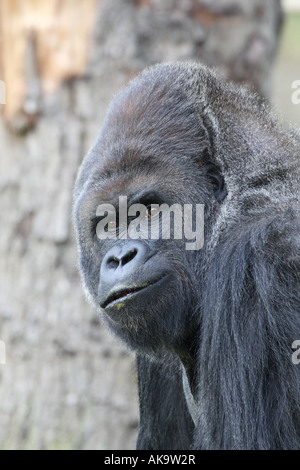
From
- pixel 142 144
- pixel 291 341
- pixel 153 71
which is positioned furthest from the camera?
pixel 153 71

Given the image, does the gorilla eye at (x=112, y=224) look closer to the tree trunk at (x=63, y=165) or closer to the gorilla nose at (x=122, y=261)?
the gorilla nose at (x=122, y=261)

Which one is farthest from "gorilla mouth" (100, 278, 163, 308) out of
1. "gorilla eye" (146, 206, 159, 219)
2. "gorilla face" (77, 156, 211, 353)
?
"gorilla eye" (146, 206, 159, 219)

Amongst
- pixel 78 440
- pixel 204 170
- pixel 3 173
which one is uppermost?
pixel 3 173

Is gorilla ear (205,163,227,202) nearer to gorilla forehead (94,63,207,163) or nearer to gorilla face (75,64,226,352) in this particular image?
gorilla face (75,64,226,352)

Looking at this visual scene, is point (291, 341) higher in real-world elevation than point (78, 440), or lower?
higher

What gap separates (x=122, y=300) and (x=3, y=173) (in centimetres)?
313

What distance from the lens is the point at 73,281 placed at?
6.09m

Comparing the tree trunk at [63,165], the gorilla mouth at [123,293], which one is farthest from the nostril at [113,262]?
the tree trunk at [63,165]

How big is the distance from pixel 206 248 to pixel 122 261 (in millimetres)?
401

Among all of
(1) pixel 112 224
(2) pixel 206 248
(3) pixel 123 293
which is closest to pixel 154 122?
(1) pixel 112 224

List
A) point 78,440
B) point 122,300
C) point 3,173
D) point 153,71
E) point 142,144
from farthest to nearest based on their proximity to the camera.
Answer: point 3,173
point 78,440
point 153,71
point 142,144
point 122,300

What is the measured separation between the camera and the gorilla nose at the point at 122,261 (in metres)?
3.57
